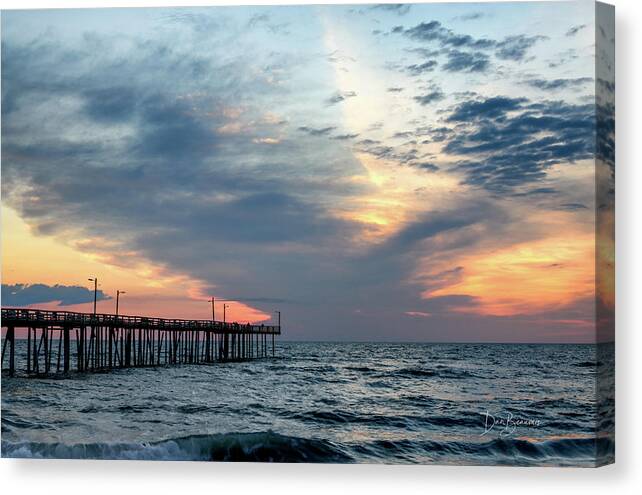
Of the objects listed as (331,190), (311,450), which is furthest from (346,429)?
(331,190)

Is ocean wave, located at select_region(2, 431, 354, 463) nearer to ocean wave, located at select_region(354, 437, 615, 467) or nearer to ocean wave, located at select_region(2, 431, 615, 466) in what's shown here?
ocean wave, located at select_region(2, 431, 615, 466)

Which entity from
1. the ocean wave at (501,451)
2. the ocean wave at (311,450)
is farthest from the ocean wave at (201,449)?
the ocean wave at (501,451)

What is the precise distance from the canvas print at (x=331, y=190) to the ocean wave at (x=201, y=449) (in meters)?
0.05

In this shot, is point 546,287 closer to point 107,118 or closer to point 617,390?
point 617,390

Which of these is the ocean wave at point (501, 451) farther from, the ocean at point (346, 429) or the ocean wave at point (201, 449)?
the ocean wave at point (201, 449)

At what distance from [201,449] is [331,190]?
20.0ft

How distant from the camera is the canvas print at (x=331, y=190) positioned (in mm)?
16172

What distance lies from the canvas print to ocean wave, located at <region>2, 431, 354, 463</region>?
0.05 m

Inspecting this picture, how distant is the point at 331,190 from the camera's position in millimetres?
19422

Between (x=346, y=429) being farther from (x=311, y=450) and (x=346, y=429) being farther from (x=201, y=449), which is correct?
(x=201, y=449)

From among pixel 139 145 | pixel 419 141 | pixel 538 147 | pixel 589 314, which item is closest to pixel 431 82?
pixel 419 141

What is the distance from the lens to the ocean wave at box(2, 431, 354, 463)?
55.3 feet

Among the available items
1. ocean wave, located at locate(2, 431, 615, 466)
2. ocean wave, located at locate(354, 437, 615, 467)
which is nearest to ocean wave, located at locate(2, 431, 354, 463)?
ocean wave, located at locate(2, 431, 615, 466)

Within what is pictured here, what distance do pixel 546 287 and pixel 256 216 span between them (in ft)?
21.1
